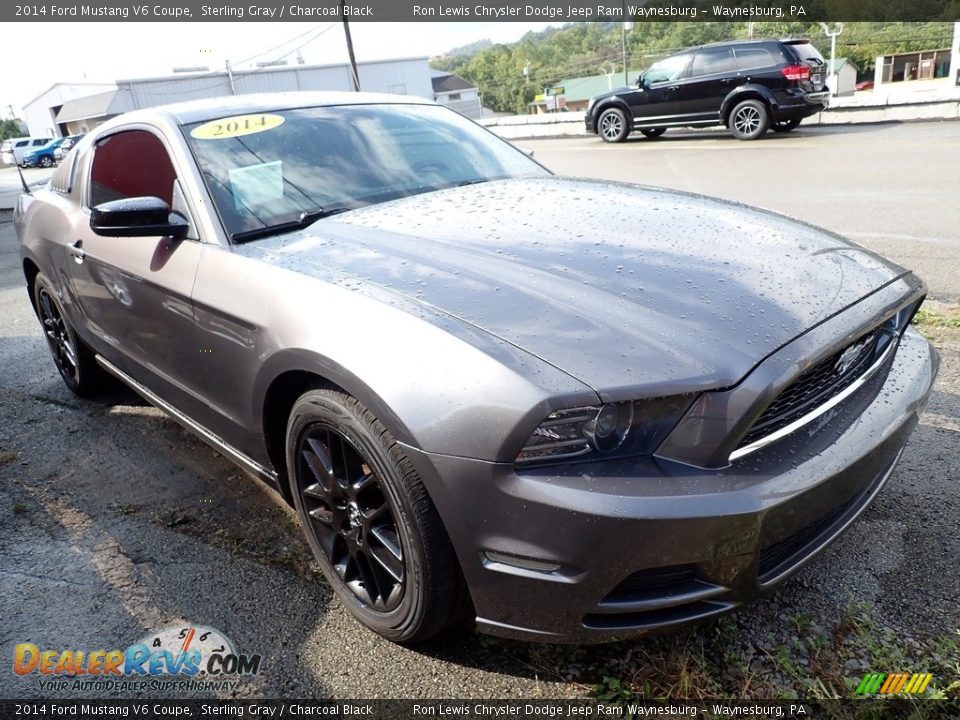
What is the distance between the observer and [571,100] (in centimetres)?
5909

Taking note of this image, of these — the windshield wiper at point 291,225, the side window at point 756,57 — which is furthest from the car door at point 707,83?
the windshield wiper at point 291,225

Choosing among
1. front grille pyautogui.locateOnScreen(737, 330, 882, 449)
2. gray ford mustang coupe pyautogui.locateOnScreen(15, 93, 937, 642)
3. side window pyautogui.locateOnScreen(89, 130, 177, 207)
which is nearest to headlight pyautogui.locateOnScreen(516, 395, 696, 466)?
gray ford mustang coupe pyautogui.locateOnScreen(15, 93, 937, 642)

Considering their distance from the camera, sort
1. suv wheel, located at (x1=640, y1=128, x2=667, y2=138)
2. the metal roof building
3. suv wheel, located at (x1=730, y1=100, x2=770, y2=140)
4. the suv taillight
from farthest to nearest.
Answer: the metal roof building < suv wheel, located at (x1=640, y1=128, x2=667, y2=138) < suv wheel, located at (x1=730, y1=100, x2=770, y2=140) < the suv taillight

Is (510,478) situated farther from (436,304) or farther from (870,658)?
(870,658)

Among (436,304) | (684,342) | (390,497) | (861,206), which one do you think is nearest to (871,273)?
(684,342)

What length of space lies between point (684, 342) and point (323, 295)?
3.26ft

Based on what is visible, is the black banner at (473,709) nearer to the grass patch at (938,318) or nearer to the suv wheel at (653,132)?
the grass patch at (938,318)

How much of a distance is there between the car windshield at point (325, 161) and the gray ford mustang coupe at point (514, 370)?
13mm

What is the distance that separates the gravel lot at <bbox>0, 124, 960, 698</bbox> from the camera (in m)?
1.91

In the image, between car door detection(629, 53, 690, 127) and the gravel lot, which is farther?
car door detection(629, 53, 690, 127)

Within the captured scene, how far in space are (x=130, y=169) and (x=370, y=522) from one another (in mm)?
2295

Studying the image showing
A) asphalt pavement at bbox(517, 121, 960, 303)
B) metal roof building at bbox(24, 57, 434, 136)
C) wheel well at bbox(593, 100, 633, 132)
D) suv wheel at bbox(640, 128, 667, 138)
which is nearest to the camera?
asphalt pavement at bbox(517, 121, 960, 303)

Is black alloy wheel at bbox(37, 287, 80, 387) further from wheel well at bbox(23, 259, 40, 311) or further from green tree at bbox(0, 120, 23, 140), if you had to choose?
green tree at bbox(0, 120, 23, 140)

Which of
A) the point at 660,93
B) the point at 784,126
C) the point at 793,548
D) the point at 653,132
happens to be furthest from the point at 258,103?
the point at 653,132
